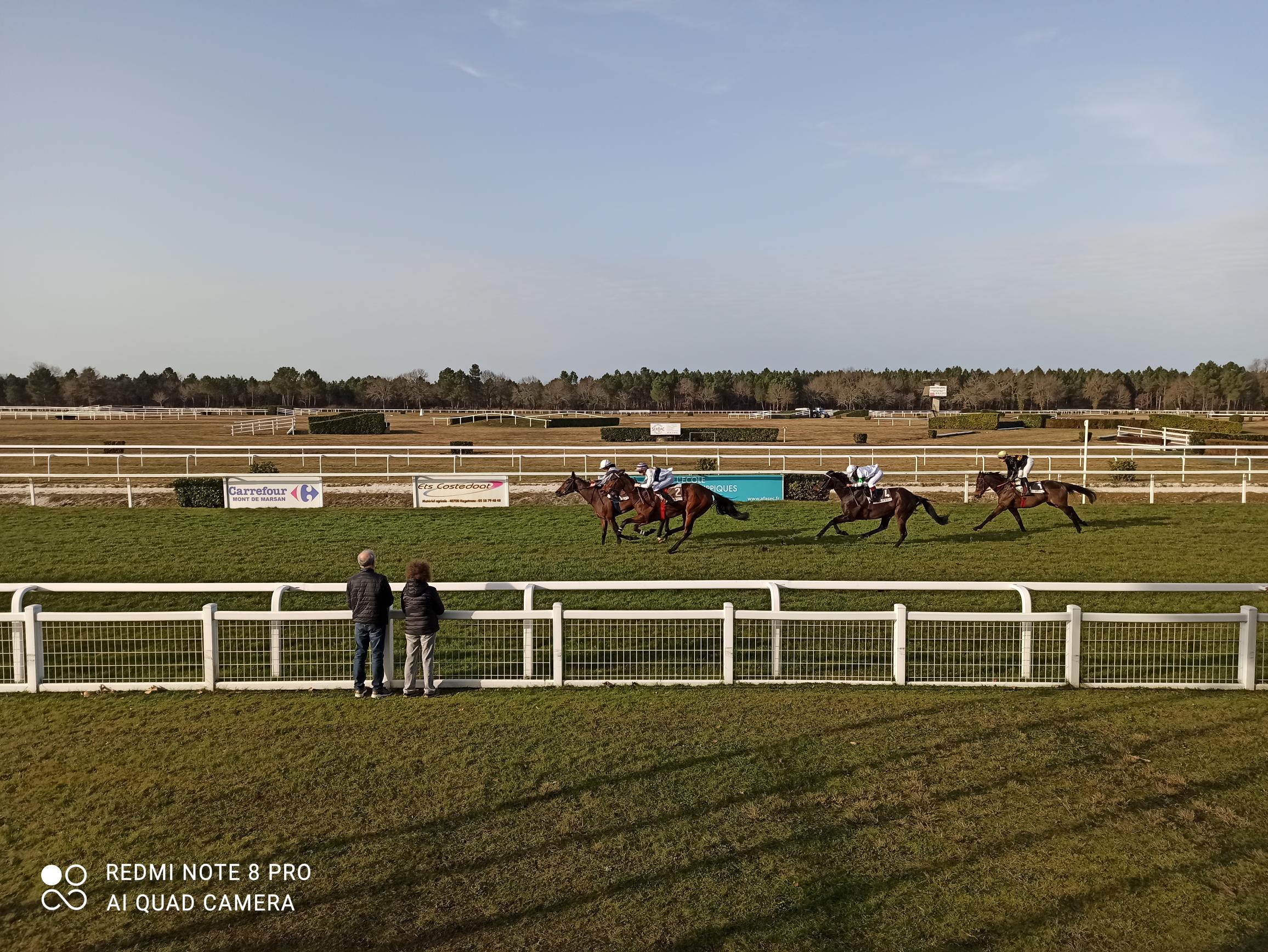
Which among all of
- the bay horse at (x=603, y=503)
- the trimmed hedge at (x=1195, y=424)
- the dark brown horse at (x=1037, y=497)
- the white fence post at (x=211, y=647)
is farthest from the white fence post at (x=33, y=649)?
the trimmed hedge at (x=1195, y=424)

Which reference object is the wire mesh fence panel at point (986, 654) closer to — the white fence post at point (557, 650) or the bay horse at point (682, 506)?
the white fence post at point (557, 650)

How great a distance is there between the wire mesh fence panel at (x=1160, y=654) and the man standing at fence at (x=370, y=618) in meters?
5.93

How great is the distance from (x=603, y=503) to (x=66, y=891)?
11793 millimetres

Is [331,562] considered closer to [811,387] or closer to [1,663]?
[1,663]

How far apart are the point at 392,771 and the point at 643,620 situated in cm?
436

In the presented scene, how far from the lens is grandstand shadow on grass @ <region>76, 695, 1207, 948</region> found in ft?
12.4

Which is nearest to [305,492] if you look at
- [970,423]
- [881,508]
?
[881,508]

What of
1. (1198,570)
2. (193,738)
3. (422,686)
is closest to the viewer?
(193,738)

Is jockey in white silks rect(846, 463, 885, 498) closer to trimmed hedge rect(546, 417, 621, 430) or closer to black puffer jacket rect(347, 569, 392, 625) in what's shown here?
black puffer jacket rect(347, 569, 392, 625)

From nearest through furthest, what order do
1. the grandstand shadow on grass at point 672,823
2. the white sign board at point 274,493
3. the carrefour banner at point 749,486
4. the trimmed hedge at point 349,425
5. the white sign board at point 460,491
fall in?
the grandstand shadow on grass at point 672,823 → the white sign board at point 274,493 → the white sign board at point 460,491 → the carrefour banner at point 749,486 → the trimmed hedge at point 349,425

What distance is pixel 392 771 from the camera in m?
5.43

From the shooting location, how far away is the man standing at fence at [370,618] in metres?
6.93

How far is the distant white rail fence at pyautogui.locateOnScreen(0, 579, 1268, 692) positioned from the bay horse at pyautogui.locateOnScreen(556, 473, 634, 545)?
6.46m

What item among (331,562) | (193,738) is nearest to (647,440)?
(331,562)
